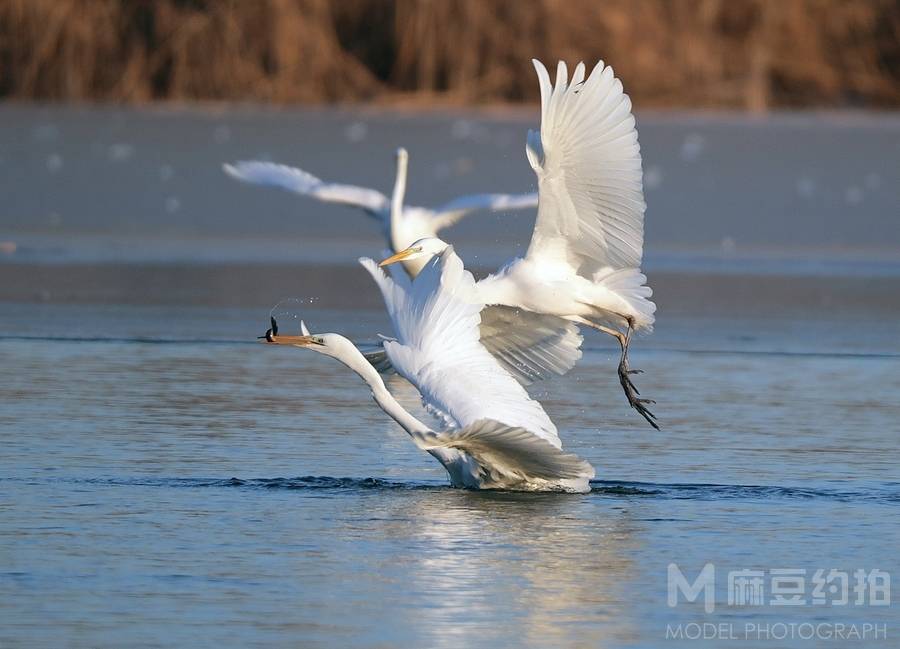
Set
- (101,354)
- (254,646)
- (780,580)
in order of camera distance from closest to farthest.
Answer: (254,646)
(780,580)
(101,354)

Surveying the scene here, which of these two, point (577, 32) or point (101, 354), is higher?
point (577, 32)

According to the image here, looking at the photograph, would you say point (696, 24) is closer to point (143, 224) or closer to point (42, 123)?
point (42, 123)

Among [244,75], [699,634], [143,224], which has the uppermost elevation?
[244,75]

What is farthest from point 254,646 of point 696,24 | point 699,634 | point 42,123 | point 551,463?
point 696,24

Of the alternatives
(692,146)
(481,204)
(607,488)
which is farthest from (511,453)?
(692,146)

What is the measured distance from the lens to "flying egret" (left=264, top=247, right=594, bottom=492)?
841 centimetres

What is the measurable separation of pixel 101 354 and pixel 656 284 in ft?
17.1

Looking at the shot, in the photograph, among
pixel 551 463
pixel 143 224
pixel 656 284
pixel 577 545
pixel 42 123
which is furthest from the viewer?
pixel 42 123

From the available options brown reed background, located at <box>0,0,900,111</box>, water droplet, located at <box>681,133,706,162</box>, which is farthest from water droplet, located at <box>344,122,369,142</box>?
water droplet, located at <box>681,133,706,162</box>

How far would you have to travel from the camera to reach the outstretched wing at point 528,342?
34.1ft

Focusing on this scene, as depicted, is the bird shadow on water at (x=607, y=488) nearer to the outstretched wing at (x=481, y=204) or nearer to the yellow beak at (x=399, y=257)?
the yellow beak at (x=399, y=257)

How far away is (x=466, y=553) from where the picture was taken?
300 inches

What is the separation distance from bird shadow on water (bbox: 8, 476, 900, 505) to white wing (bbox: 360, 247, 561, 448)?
0.46 m

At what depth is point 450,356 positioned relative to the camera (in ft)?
29.1
